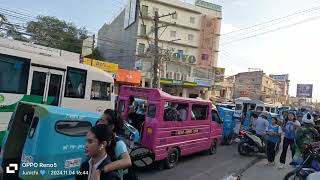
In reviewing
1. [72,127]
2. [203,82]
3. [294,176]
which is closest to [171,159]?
[294,176]

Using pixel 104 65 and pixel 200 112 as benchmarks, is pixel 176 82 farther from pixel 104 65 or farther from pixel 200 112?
pixel 200 112

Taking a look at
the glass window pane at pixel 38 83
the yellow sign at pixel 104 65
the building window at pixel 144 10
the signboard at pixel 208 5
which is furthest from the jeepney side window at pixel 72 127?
the signboard at pixel 208 5

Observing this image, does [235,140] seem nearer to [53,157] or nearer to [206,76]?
[53,157]

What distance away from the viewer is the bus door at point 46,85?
10922mm

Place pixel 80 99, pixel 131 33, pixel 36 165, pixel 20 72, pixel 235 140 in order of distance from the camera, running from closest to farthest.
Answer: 1. pixel 36 165
2. pixel 20 72
3. pixel 80 99
4. pixel 235 140
5. pixel 131 33

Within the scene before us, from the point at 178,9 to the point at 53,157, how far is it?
50.1 metres

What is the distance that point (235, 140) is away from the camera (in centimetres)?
1805

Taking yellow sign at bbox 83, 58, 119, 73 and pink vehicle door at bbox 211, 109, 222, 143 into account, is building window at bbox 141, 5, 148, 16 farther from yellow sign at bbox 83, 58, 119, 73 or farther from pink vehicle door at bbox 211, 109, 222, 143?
pink vehicle door at bbox 211, 109, 222, 143

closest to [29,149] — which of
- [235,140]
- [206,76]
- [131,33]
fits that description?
[235,140]

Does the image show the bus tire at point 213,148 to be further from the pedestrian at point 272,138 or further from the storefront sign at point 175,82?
the storefront sign at point 175,82

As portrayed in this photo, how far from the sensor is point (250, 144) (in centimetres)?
1367

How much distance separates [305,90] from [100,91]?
86.3m

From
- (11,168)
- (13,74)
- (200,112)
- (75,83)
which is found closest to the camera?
(11,168)

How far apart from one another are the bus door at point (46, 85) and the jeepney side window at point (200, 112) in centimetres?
449
